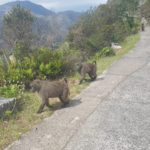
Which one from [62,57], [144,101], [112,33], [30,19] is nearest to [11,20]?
[30,19]

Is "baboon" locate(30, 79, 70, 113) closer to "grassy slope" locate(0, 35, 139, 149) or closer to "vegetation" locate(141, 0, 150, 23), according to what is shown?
"grassy slope" locate(0, 35, 139, 149)

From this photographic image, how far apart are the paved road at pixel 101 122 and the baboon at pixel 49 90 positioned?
31 cm

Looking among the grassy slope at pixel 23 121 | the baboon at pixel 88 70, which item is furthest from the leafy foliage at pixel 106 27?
the grassy slope at pixel 23 121

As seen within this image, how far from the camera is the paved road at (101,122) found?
5.33m

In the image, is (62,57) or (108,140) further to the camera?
(62,57)

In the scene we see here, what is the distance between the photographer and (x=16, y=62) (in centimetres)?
945

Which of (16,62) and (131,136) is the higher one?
(16,62)

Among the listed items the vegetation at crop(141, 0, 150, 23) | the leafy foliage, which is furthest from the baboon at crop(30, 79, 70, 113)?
the vegetation at crop(141, 0, 150, 23)

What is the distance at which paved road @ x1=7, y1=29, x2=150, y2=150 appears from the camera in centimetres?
533

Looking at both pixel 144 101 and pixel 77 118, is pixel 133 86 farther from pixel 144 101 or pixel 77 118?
pixel 77 118

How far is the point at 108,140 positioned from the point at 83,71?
3.86 meters

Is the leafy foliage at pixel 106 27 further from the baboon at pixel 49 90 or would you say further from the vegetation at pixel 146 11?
the baboon at pixel 49 90

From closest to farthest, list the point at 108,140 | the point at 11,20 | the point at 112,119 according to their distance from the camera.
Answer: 1. the point at 108,140
2. the point at 112,119
3. the point at 11,20

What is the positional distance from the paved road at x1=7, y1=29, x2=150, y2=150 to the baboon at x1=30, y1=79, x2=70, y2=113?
31 centimetres
